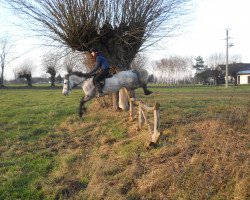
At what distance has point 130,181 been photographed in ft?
23.9

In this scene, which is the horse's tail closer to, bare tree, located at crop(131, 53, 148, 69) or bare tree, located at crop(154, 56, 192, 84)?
bare tree, located at crop(131, 53, 148, 69)

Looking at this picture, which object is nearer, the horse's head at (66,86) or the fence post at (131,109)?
the horse's head at (66,86)

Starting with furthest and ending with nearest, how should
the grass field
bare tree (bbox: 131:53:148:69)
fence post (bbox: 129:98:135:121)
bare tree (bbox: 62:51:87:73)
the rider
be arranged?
bare tree (bbox: 131:53:148:69) < bare tree (bbox: 62:51:87:73) < fence post (bbox: 129:98:135:121) < the rider < the grass field

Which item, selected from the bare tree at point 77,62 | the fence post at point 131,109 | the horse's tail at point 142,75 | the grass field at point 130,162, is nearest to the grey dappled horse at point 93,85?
the horse's tail at point 142,75

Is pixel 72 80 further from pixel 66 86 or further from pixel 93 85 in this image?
pixel 93 85

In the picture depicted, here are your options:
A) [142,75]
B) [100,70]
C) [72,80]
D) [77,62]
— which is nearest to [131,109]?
[142,75]

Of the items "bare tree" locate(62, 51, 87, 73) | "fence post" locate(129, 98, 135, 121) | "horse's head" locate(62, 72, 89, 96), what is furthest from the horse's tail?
"bare tree" locate(62, 51, 87, 73)

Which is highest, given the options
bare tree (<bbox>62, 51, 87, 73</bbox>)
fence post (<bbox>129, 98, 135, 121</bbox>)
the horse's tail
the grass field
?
bare tree (<bbox>62, 51, 87, 73</bbox>)

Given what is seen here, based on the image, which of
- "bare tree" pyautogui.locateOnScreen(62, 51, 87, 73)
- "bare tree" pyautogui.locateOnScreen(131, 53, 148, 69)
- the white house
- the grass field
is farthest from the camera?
the white house

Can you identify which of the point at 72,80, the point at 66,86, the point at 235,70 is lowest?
the point at 66,86

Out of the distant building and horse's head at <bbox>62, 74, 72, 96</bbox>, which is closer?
horse's head at <bbox>62, 74, 72, 96</bbox>

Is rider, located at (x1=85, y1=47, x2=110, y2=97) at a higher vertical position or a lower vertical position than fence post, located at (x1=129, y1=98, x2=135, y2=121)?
higher

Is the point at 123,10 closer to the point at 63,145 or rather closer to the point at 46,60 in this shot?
the point at 46,60

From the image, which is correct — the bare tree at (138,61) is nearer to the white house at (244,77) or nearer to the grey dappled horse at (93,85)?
the grey dappled horse at (93,85)
